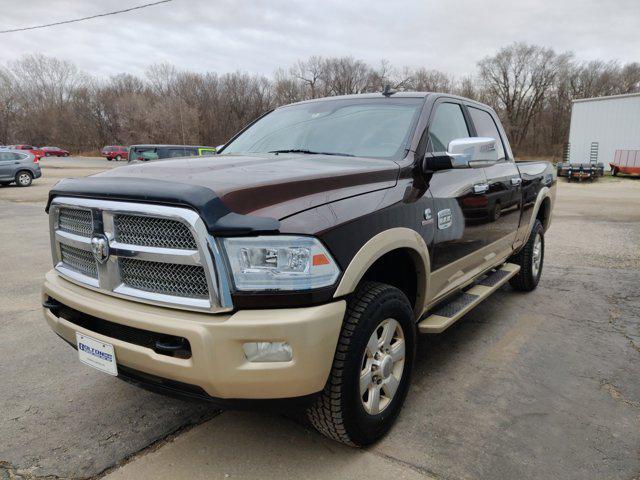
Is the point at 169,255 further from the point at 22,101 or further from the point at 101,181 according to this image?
the point at 22,101

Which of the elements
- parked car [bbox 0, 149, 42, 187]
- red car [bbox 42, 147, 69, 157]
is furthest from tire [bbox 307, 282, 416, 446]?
red car [bbox 42, 147, 69, 157]

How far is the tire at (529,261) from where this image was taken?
512cm

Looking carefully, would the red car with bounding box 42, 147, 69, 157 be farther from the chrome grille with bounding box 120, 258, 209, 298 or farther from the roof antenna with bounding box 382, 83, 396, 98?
the chrome grille with bounding box 120, 258, 209, 298

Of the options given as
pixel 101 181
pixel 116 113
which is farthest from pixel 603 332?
pixel 116 113

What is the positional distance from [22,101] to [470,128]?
304 ft

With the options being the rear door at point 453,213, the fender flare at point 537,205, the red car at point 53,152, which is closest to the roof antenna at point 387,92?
the rear door at point 453,213

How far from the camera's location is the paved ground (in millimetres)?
2309

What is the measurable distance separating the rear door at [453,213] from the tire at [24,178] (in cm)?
2194

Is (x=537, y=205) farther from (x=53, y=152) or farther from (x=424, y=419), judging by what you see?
(x=53, y=152)

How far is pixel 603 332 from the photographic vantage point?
13.6ft

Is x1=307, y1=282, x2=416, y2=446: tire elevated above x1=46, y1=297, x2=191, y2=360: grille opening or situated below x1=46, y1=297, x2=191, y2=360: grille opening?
below

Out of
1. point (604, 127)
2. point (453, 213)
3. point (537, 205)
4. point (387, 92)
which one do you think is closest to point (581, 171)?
point (604, 127)

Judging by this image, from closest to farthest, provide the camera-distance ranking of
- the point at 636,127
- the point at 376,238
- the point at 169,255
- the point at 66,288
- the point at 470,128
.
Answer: the point at 169,255 → the point at 376,238 → the point at 66,288 → the point at 470,128 → the point at 636,127

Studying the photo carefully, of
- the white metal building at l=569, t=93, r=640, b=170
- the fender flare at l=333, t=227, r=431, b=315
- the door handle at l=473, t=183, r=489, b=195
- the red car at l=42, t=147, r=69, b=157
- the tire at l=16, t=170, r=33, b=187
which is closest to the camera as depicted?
the fender flare at l=333, t=227, r=431, b=315
